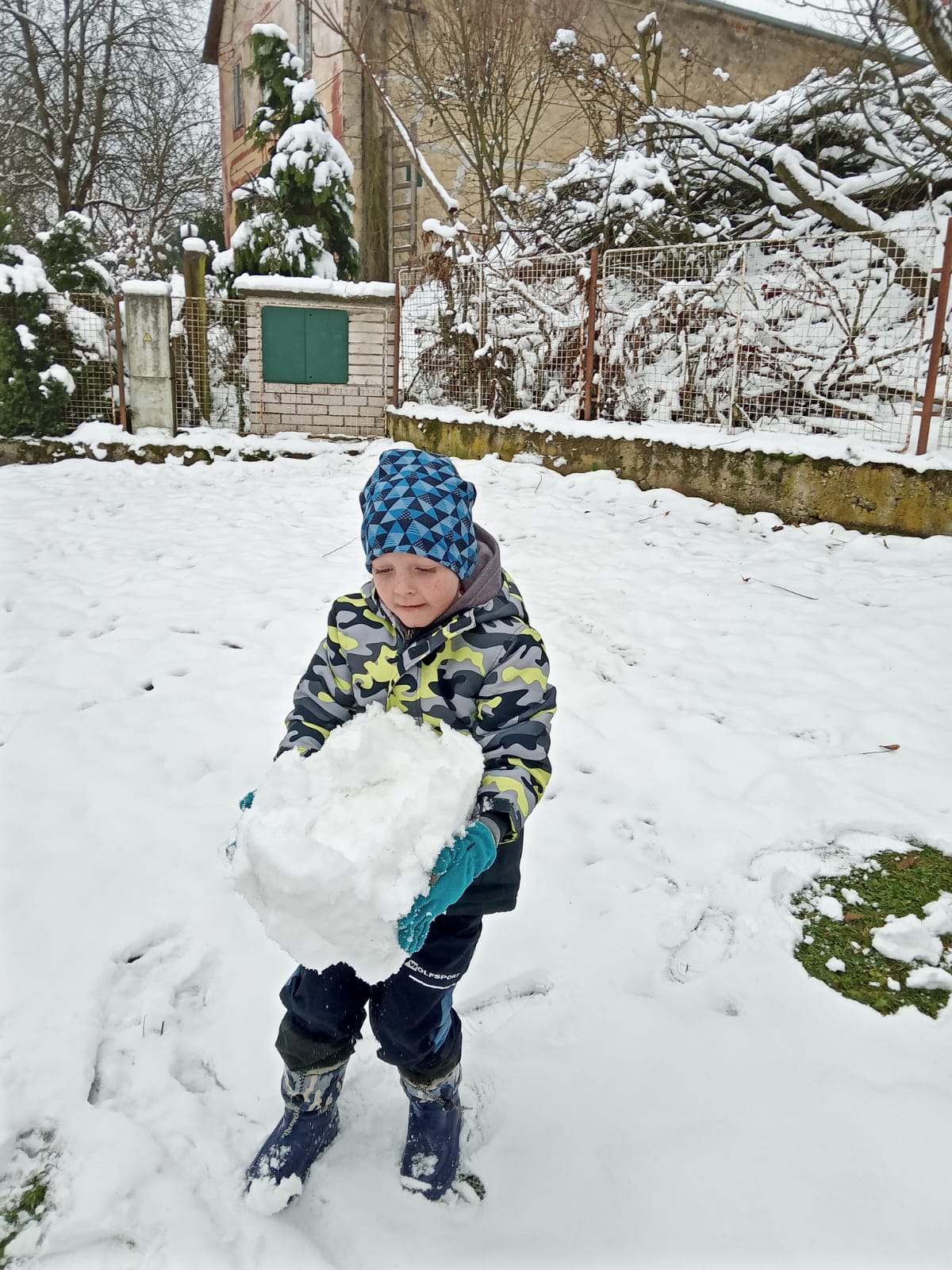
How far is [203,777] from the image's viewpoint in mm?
3053

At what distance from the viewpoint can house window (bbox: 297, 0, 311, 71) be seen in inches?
626

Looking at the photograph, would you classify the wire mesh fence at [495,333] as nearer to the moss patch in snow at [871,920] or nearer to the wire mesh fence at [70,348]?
the wire mesh fence at [70,348]

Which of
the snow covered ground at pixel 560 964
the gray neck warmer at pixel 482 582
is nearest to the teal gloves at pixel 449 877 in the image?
the gray neck warmer at pixel 482 582

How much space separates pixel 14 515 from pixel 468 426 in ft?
14.6

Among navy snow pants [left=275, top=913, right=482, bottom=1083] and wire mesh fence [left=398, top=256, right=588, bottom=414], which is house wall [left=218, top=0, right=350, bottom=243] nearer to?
wire mesh fence [left=398, top=256, right=588, bottom=414]

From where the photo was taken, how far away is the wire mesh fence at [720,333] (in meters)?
6.53

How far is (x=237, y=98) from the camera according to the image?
20.4m

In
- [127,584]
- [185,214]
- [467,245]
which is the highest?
[185,214]

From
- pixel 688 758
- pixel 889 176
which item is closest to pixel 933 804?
pixel 688 758

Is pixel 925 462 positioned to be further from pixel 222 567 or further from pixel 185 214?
pixel 185 214

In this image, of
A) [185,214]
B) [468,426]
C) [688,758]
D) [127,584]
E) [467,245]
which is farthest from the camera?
[185,214]

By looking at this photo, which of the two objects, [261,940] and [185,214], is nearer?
[261,940]

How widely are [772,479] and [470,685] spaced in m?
5.74

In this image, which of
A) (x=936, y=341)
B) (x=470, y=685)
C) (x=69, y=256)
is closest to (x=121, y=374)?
(x=69, y=256)
